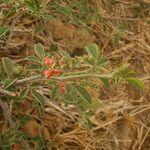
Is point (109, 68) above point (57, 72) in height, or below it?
below

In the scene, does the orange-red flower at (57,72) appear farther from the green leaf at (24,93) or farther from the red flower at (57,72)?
the green leaf at (24,93)

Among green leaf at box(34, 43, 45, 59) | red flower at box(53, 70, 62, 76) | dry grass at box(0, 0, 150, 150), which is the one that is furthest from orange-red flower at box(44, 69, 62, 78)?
dry grass at box(0, 0, 150, 150)

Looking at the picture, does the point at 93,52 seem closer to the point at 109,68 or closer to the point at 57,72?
the point at 57,72

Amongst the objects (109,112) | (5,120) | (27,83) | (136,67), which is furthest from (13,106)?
(136,67)

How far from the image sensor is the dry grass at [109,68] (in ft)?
5.34

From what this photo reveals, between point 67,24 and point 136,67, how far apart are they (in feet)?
1.35

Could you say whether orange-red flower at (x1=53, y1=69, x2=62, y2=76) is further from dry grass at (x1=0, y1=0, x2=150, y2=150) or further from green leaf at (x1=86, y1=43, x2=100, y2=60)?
dry grass at (x1=0, y1=0, x2=150, y2=150)

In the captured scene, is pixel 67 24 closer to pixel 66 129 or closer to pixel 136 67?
pixel 136 67

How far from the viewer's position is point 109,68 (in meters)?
1.96

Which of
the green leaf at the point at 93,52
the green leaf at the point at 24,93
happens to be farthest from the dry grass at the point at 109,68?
the green leaf at the point at 93,52

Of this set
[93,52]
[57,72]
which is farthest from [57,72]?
[93,52]

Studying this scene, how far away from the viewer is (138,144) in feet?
5.90

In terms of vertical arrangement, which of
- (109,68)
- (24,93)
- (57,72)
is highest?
(57,72)

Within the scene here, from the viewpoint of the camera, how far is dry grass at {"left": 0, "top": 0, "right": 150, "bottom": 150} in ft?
5.34
